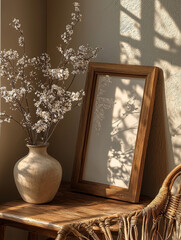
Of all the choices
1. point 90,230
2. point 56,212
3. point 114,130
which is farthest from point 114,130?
point 90,230

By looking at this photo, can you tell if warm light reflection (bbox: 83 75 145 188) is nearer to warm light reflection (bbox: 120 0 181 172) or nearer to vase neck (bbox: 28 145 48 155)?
warm light reflection (bbox: 120 0 181 172)

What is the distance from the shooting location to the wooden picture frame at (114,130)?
2143mm

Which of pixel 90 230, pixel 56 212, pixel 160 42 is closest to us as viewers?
pixel 90 230

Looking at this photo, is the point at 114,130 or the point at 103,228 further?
the point at 114,130

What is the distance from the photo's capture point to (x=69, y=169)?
8.19 feet

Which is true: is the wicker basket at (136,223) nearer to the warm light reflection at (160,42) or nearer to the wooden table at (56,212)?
the wooden table at (56,212)

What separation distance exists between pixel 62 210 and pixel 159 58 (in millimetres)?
914

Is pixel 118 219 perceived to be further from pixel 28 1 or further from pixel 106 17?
pixel 28 1

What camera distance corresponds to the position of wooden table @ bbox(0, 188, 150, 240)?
6.10 feet

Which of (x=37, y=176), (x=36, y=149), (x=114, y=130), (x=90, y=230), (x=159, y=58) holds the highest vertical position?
A: (x=159, y=58)

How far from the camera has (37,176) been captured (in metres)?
1.99

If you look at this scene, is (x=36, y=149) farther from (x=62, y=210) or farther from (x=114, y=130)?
(x=114, y=130)

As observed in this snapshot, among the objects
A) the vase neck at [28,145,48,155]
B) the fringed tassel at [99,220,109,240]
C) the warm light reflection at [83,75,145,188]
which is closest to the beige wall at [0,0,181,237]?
the warm light reflection at [83,75,145,188]

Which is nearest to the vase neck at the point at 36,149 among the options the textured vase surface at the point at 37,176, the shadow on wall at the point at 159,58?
the textured vase surface at the point at 37,176
